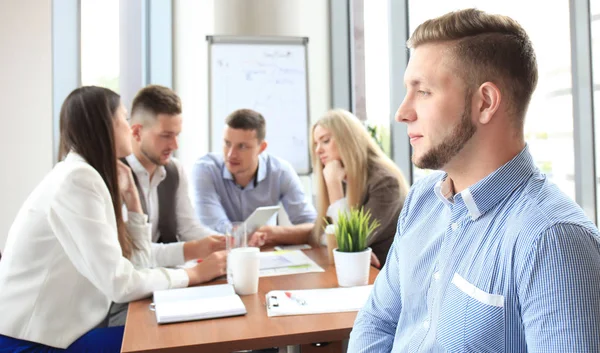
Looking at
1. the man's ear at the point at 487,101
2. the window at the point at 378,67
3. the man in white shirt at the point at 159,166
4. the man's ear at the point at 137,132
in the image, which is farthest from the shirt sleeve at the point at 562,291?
the window at the point at 378,67

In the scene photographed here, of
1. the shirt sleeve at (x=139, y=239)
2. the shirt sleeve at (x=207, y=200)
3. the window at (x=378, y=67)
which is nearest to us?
the shirt sleeve at (x=139, y=239)

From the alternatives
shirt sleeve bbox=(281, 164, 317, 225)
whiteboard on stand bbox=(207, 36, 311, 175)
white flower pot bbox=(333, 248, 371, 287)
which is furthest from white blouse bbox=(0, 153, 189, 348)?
whiteboard on stand bbox=(207, 36, 311, 175)

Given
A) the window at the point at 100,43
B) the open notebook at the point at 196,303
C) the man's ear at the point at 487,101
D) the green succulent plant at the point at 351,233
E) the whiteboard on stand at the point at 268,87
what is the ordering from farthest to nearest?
the whiteboard on stand at the point at 268,87, the window at the point at 100,43, the green succulent plant at the point at 351,233, the open notebook at the point at 196,303, the man's ear at the point at 487,101

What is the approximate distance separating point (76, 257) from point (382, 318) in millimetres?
1001

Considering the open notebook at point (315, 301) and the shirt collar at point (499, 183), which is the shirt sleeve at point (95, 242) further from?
the shirt collar at point (499, 183)

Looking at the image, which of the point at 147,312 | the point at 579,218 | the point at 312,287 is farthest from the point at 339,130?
the point at 579,218

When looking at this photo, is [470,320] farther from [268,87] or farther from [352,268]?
[268,87]

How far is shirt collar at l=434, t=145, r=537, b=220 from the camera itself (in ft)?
3.48

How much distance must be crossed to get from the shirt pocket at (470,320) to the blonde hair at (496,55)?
36 cm

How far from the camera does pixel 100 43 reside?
14.5 ft

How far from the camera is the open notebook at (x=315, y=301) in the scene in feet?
5.07

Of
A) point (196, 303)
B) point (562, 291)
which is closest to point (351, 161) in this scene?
point (196, 303)

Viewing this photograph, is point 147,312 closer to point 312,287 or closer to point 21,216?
point 312,287

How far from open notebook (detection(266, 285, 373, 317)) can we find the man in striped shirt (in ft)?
1.01
